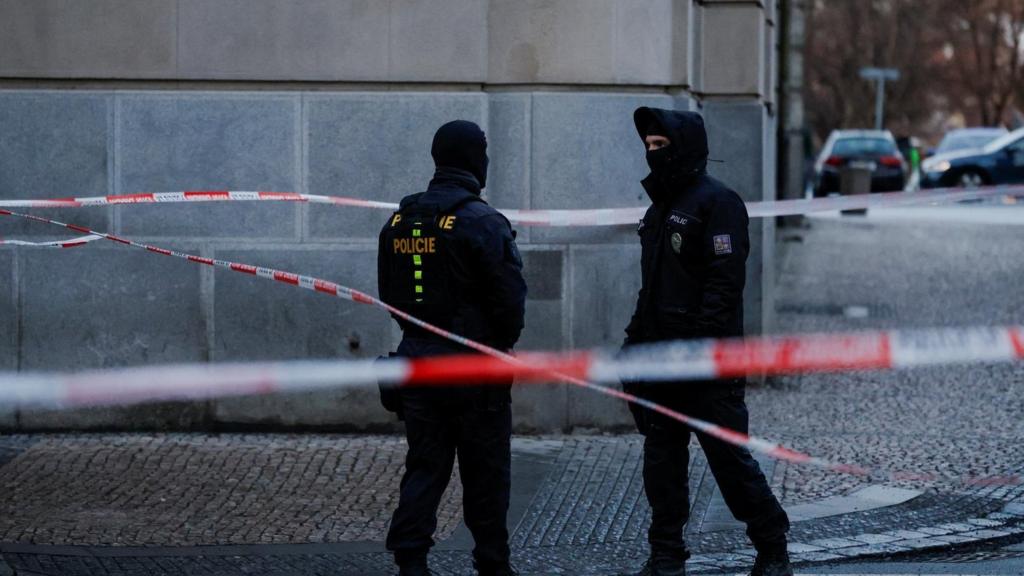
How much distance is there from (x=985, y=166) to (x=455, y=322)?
28.0 meters

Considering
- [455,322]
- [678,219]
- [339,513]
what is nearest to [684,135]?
[678,219]

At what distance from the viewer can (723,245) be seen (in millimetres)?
6023

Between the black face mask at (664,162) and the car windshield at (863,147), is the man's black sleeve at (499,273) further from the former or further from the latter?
the car windshield at (863,147)

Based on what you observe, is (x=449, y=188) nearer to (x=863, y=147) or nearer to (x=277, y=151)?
(x=277, y=151)

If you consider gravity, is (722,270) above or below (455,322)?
above

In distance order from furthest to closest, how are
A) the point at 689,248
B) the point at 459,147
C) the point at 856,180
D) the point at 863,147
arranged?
the point at 863,147
the point at 856,180
the point at 689,248
the point at 459,147

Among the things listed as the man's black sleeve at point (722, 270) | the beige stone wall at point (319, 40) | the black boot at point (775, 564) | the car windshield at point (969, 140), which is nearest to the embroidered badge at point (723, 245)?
the man's black sleeve at point (722, 270)

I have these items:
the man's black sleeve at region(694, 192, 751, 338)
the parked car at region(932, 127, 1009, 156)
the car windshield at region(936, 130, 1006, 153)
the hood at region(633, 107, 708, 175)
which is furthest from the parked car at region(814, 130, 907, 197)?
the man's black sleeve at region(694, 192, 751, 338)

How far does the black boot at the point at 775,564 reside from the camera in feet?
20.1

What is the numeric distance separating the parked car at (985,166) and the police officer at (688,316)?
2699cm

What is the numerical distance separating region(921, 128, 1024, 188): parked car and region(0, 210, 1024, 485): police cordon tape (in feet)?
64.2

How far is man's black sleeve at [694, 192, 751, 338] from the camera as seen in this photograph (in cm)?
600

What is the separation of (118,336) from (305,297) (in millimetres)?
1084

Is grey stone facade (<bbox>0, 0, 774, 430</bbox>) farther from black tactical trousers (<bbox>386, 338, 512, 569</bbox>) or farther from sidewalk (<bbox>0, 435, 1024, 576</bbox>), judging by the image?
black tactical trousers (<bbox>386, 338, 512, 569</bbox>)
